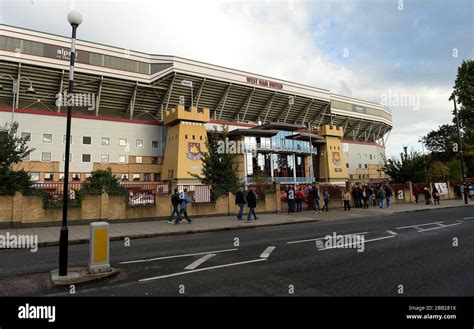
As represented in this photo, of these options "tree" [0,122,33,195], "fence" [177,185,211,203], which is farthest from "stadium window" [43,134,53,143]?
"fence" [177,185,211,203]

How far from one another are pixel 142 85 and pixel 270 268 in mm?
44977

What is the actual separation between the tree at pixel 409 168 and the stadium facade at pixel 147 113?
16632 millimetres

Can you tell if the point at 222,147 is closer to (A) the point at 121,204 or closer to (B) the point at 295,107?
(A) the point at 121,204

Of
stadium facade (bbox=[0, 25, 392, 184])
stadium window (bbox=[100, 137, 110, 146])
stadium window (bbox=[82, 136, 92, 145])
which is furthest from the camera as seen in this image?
stadium window (bbox=[100, 137, 110, 146])

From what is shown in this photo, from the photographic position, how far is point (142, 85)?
46406 millimetres

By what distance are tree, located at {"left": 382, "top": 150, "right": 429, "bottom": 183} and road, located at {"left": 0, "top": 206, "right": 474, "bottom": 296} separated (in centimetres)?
2661

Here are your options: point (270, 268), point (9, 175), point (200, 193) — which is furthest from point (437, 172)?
point (9, 175)

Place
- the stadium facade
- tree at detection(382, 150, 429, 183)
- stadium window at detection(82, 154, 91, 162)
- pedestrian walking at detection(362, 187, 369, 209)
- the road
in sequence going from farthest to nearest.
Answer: stadium window at detection(82, 154, 91, 162) < the stadium facade < tree at detection(382, 150, 429, 183) < pedestrian walking at detection(362, 187, 369, 209) < the road

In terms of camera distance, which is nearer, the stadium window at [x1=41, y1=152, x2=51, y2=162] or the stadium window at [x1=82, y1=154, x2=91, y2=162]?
the stadium window at [x1=41, y1=152, x2=51, y2=162]

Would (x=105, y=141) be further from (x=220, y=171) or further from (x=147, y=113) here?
(x=220, y=171)

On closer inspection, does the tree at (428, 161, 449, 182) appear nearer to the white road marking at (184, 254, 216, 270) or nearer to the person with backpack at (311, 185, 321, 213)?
the person with backpack at (311, 185, 321, 213)

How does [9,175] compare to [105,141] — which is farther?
[105,141]

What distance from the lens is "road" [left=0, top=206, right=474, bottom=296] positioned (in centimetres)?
525
